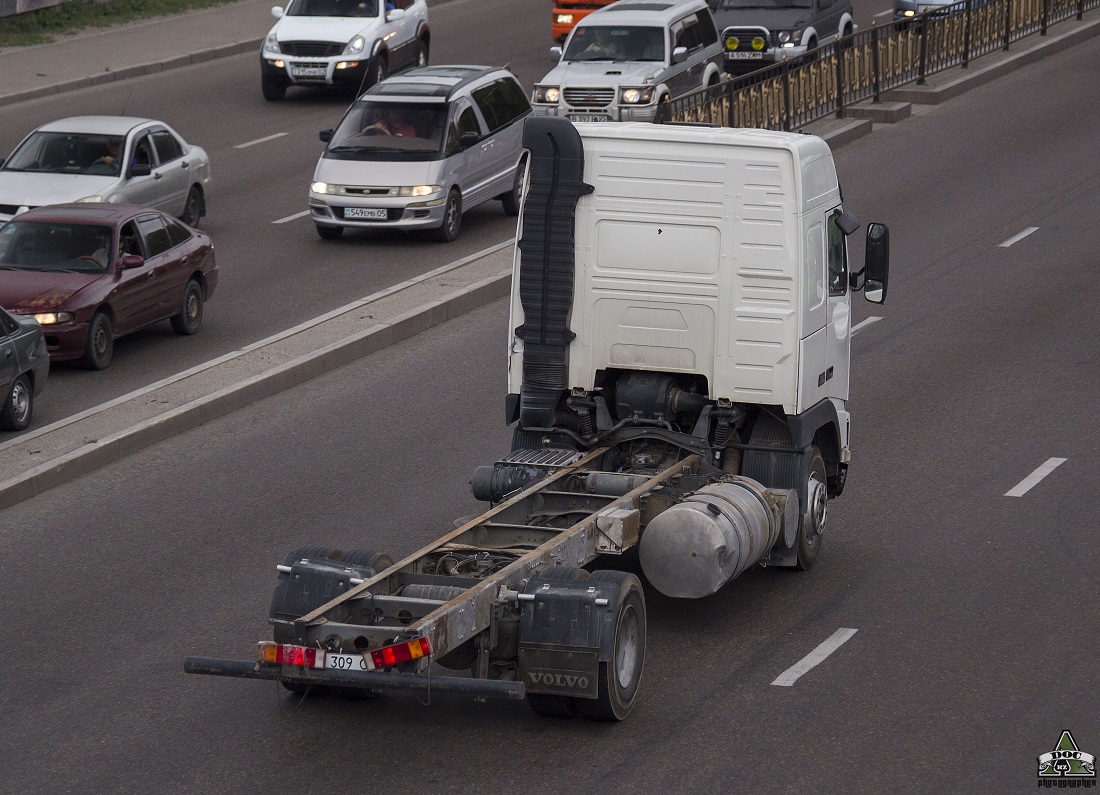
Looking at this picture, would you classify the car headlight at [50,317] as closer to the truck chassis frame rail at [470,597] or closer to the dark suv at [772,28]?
the truck chassis frame rail at [470,597]

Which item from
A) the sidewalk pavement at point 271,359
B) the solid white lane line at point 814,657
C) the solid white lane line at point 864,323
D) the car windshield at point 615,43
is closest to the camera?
the solid white lane line at point 814,657

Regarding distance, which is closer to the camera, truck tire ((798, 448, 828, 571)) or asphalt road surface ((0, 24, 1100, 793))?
asphalt road surface ((0, 24, 1100, 793))

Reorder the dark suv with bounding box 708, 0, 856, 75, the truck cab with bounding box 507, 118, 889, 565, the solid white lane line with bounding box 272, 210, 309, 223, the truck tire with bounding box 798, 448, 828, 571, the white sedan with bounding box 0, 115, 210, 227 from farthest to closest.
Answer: the dark suv with bounding box 708, 0, 856, 75, the solid white lane line with bounding box 272, 210, 309, 223, the white sedan with bounding box 0, 115, 210, 227, the truck tire with bounding box 798, 448, 828, 571, the truck cab with bounding box 507, 118, 889, 565

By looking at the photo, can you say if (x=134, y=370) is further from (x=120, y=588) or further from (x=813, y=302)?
(x=813, y=302)

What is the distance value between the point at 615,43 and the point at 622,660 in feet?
68.8

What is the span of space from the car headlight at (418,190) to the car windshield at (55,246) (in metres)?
5.12

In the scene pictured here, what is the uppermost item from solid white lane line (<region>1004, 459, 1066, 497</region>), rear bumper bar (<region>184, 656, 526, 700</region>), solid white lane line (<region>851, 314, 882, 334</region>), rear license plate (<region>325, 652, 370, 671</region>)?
rear license plate (<region>325, 652, 370, 671</region>)

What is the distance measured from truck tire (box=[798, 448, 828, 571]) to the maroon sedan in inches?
333

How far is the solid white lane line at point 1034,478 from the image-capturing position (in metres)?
13.2

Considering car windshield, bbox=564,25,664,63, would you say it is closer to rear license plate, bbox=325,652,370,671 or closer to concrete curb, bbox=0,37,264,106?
concrete curb, bbox=0,37,264,106

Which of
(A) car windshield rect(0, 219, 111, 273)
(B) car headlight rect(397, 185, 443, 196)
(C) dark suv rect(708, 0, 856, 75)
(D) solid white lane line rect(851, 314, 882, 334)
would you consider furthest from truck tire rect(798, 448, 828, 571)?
(C) dark suv rect(708, 0, 856, 75)

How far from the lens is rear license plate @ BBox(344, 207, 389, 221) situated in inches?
882

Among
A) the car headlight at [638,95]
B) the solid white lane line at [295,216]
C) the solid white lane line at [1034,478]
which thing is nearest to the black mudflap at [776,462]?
the solid white lane line at [1034,478]

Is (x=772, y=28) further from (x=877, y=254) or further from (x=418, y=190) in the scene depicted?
(x=877, y=254)
